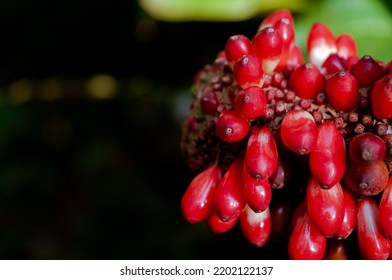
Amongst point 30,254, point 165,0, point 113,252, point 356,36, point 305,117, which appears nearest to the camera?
point 305,117

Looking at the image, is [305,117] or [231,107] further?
[231,107]

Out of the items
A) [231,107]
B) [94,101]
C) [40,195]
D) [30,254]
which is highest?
[231,107]

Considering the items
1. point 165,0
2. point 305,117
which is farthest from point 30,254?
point 305,117

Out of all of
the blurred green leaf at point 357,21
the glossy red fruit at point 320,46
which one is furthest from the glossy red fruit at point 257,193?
the blurred green leaf at point 357,21

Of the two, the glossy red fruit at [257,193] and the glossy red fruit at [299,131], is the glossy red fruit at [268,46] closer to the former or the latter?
the glossy red fruit at [299,131]

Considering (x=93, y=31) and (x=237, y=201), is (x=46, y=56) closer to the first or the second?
(x=93, y=31)
